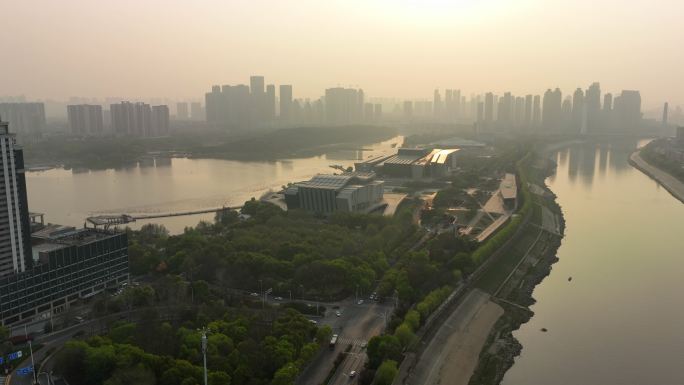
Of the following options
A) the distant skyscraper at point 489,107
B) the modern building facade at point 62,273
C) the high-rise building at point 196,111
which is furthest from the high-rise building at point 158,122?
the modern building facade at point 62,273

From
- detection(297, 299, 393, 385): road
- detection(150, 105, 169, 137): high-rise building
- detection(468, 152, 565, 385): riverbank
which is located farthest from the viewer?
detection(150, 105, 169, 137): high-rise building

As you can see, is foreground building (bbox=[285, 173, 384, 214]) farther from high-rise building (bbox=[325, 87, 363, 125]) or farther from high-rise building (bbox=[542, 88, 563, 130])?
high-rise building (bbox=[325, 87, 363, 125])

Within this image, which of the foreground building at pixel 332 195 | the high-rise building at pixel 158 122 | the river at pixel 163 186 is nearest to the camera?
the foreground building at pixel 332 195

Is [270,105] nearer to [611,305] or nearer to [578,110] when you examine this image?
[578,110]

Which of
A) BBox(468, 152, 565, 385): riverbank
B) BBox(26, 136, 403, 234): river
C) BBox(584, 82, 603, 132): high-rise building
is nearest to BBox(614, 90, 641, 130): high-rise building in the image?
BBox(584, 82, 603, 132): high-rise building

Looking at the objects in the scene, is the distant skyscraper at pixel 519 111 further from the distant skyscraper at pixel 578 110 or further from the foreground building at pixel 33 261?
the foreground building at pixel 33 261

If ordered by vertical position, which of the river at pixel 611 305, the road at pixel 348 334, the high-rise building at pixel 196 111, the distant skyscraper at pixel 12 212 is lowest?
the river at pixel 611 305

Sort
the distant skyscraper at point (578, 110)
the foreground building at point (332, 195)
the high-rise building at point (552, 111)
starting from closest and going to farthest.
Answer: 1. the foreground building at point (332, 195)
2. the distant skyscraper at point (578, 110)
3. the high-rise building at point (552, 111)
